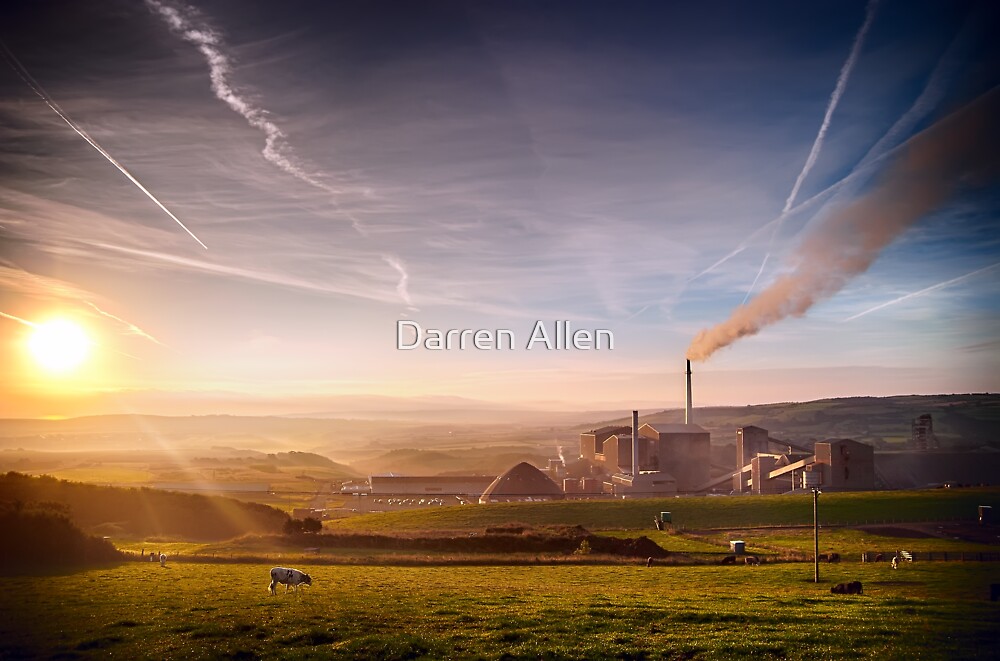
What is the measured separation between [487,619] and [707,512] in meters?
68.3

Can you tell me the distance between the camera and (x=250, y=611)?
2561 centimetres

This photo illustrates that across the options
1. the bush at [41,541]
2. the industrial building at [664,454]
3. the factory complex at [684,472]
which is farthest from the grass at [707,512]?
the bush at [41,541]

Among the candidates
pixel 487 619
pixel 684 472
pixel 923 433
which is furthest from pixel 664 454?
pixel 487 619

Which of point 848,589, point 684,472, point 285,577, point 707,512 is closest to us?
point 285,577

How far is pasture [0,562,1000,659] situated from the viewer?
2033cm

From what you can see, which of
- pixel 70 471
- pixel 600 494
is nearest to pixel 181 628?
pixel 600 494

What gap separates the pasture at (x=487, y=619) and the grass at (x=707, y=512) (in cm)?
4538

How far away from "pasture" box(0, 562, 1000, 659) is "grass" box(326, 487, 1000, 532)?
45.4 m

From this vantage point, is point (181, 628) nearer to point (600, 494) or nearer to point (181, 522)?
point (181, 522)

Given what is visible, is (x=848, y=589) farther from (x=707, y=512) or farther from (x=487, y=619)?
(x=707, y=512)

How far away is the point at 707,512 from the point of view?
8594 centimetres

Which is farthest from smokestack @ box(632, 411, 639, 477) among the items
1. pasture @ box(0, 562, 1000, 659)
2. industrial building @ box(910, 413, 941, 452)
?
pasture @ box(0, 562, 1000, 659)

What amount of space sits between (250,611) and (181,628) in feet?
10.2

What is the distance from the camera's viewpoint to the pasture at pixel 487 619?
2033cm
